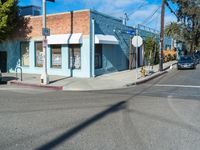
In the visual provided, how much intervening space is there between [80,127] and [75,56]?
55.5ft

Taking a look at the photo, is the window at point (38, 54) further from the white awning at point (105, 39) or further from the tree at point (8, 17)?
the white awning at point (105, 39)

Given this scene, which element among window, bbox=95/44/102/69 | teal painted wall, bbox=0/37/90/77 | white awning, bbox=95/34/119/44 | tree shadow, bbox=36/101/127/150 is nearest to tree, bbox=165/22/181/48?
white awning, bbox=95/34/119/44

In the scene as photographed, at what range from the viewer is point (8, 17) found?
2588cm

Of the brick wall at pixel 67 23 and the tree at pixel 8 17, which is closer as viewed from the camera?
the brick wall at pixel 67 23

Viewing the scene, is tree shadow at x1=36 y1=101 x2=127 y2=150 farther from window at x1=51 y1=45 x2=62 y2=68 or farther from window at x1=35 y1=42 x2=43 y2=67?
window at x1=35 y1=42 x2=43 y2=67

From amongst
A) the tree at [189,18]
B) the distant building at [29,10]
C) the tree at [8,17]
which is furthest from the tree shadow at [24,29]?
the tree at [189,18]

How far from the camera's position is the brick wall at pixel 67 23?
2402 cm

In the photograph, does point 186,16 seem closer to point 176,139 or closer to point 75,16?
point 75,16

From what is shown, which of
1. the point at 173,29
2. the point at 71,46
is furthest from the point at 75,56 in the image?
the point at 173,29

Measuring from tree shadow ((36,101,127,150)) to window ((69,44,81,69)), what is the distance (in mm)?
12794

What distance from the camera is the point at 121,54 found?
3041 centimetres

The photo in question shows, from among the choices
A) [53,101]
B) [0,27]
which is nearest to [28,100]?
[53,101]

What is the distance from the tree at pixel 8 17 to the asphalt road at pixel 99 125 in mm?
13506

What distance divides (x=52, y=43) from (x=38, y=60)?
2865 mm
